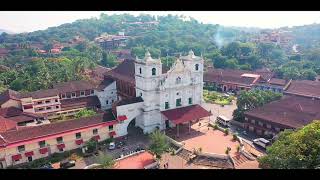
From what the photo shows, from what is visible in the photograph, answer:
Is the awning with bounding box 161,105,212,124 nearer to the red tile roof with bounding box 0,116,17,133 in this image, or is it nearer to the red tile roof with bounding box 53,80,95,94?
the red tile roof with bounding box 53,80,95,94

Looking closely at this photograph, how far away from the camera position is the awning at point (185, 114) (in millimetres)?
32469

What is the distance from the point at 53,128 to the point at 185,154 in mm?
12470

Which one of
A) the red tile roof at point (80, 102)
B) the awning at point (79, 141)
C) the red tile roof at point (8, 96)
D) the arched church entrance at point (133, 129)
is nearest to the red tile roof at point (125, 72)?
the red tile roof at point (80, 102)

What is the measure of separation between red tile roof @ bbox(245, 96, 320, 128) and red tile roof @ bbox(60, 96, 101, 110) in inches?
735

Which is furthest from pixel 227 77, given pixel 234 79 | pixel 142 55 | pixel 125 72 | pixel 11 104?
pixel 142 55

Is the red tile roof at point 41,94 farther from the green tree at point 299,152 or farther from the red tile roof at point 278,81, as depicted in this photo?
the red tile roof at point 278,81

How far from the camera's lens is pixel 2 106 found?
36.2m

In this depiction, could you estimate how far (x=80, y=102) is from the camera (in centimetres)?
3947

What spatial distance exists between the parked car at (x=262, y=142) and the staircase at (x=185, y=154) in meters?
6.86

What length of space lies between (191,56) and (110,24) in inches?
4990

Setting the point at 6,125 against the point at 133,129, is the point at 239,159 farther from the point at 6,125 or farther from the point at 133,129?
the point at 6,125

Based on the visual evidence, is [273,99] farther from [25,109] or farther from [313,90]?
[25,109]
